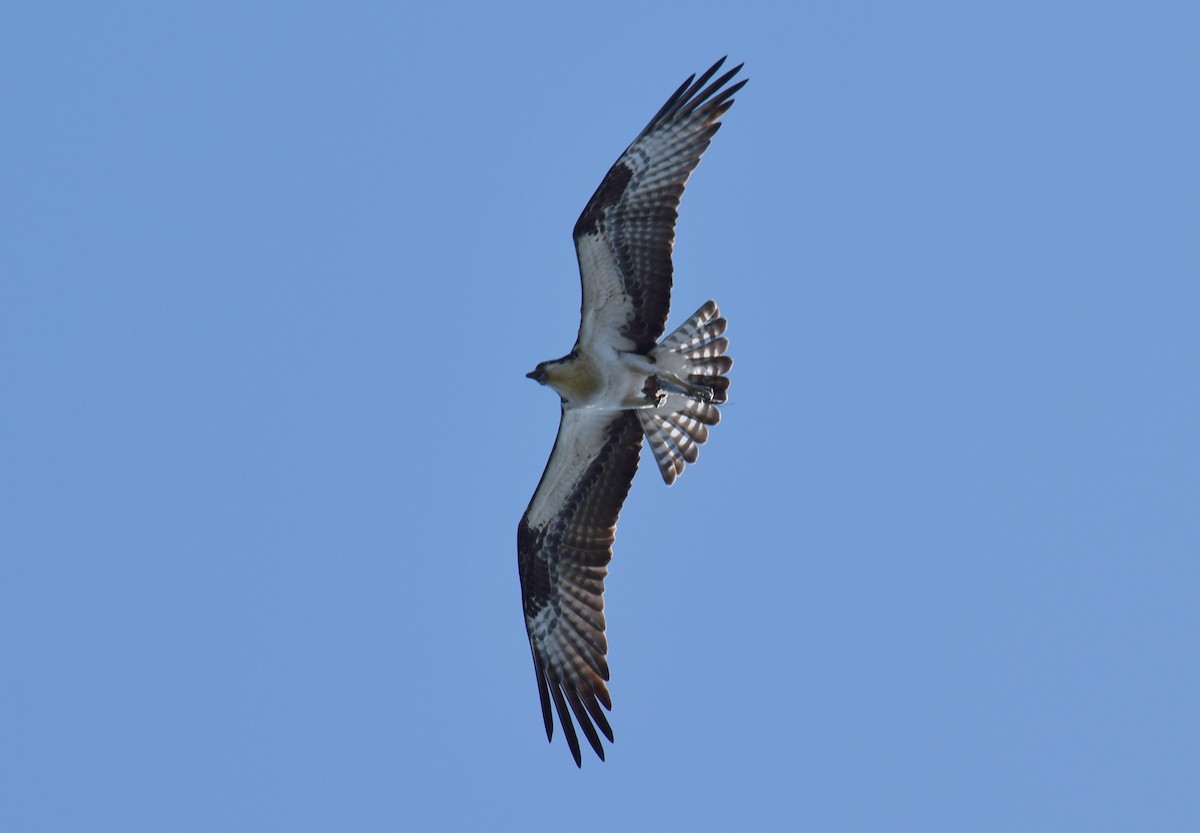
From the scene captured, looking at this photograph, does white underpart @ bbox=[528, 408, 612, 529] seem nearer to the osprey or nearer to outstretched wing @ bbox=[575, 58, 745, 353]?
the osprey

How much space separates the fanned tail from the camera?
45.3ft

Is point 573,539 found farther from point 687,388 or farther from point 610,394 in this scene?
point 687,388

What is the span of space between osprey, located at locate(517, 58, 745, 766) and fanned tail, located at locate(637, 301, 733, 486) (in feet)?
0.03

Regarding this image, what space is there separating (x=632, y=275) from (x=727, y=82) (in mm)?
1700

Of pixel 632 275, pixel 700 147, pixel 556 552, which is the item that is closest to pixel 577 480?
pixel 556 552

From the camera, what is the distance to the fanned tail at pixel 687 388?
13.8 metres

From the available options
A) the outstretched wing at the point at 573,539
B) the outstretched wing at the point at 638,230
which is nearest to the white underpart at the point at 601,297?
the outstretched wing at the point at 638,230

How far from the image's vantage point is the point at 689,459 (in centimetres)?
1421

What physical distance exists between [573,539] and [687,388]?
4.72ft

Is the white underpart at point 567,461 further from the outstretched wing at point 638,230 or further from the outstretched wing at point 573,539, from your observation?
the outstretched wing at point 638,230

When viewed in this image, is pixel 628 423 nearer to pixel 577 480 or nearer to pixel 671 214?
pixel 577 480

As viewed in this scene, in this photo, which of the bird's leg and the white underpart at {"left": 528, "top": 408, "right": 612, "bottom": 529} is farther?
the white underpart at {"left": 528, "top": 408, "right": 612, "bottom": 529}

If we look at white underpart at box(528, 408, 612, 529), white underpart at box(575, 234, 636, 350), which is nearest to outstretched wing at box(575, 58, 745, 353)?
white underpart at box(575, 234, 636, 350)

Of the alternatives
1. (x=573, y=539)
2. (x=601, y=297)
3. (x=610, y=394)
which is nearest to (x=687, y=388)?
(x=610, y=394)
